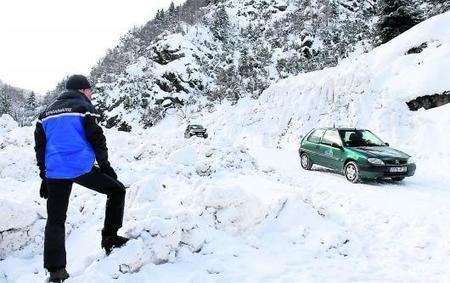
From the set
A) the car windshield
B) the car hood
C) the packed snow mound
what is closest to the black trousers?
the car hood

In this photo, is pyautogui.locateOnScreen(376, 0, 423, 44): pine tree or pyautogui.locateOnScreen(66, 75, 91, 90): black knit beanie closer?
pyautogui.locateOnScreen(66, 75, 91, 90): black knit beanie

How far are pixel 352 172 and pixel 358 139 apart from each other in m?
1.46

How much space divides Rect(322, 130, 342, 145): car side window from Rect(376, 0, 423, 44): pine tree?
20.0 metres

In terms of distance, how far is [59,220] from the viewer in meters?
4.51

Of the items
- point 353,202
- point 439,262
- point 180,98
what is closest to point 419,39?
point 353,202

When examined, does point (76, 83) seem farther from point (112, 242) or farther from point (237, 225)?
point (237, 225)

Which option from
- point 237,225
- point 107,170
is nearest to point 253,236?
point 237,225

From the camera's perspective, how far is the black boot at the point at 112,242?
4.94m

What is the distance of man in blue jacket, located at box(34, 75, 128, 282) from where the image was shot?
4434 mm

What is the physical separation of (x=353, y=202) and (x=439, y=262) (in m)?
3.09

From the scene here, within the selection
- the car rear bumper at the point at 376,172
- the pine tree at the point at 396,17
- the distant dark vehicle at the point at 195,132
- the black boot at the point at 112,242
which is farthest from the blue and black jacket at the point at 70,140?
the distant dark vehicle at the point at 195,132

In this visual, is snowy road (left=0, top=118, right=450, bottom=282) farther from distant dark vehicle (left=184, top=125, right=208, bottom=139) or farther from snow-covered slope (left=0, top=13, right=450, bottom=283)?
distant dark vehicle (left=184, top=125, right=208, bottom=139)

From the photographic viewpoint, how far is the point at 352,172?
1134cm

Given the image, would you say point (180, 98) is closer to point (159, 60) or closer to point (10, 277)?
point (159, 60)
